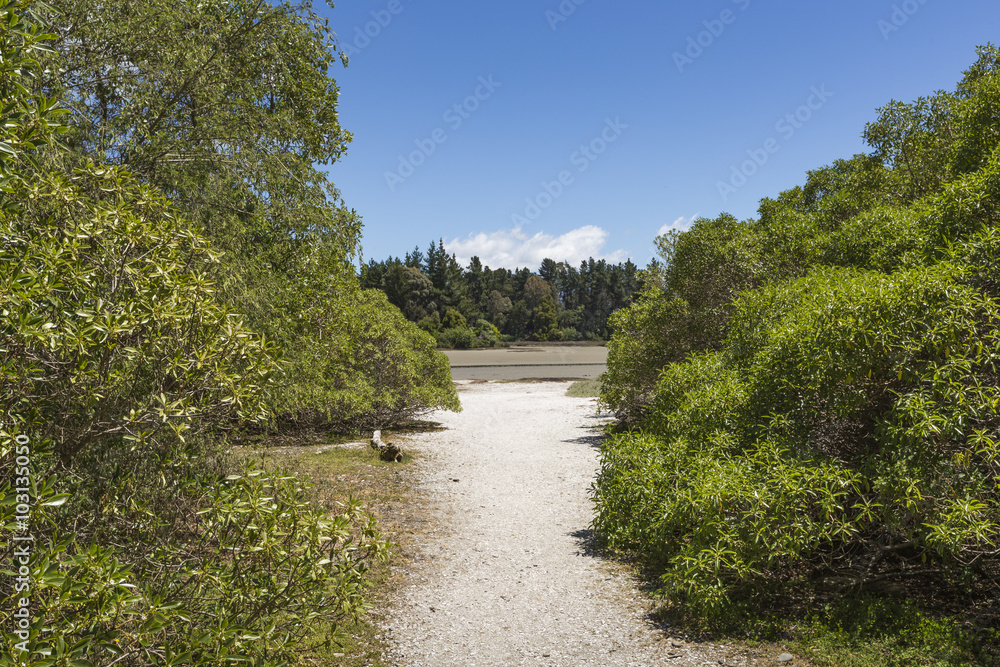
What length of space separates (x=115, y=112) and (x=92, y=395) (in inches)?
149

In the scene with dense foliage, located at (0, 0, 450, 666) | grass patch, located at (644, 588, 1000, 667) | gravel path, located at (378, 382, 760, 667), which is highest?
dense foliage, located at (0, 0, 450, 666)

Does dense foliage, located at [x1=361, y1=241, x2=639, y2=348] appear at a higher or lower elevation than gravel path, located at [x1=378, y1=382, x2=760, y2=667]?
higher

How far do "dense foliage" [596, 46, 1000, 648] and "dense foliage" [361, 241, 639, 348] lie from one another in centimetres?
4154

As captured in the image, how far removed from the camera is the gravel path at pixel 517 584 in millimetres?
4441

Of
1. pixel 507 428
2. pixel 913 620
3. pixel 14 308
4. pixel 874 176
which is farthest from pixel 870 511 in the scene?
pixel 507 428

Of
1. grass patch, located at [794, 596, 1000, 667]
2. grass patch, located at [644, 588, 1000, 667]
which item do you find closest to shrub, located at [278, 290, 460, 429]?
grass patch, located at [644, 588, 1000, 667]

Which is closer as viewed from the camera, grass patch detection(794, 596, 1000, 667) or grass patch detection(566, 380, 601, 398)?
grass patch detection(794, 596, 1000, 667)

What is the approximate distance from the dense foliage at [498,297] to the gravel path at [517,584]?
37.8 m

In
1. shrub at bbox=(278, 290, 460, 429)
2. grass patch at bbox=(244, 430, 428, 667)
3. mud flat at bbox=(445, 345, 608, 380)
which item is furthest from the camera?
mud flat at bbox=(445, 345, 608, 380)

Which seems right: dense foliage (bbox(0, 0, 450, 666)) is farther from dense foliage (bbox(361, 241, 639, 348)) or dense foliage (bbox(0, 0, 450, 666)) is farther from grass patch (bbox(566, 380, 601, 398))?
dense foliage (bbox(361, 241, 639, 348))

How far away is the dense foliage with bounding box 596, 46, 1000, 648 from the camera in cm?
381

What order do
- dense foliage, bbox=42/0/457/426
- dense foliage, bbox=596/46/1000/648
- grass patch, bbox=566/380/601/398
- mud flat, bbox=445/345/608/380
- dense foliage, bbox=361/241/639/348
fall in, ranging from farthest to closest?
dense foliage, bbox=361/241/639/348 → mud flat, bbox=445/345/608/380 → grass patch, bbox=566/380/601/398 → dense foliage, bbox=42/0/457/426 → dense foliage, bbox=596/46/1000/648

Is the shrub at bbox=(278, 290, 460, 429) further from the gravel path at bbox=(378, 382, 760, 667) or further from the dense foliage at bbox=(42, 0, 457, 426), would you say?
the dense foliage at bbox=(42, 0, 457, 426)

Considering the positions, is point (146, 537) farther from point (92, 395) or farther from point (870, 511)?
point (870, 511)
